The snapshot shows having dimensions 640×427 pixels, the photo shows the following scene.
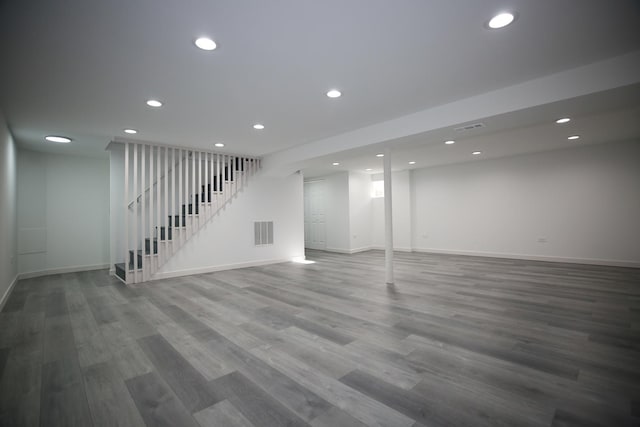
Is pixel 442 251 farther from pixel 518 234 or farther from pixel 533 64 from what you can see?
pixel 533 64

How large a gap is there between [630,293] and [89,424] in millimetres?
6755

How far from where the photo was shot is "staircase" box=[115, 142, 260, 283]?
18.8 feet

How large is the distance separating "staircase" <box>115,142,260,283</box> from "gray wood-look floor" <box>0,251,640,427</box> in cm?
92

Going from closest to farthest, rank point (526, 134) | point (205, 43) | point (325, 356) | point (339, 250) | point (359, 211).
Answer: point (205, 43)
point (325, 356)
point (526, 134)
point (339, 250)
point (359, 211)

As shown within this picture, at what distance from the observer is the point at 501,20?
87.9 inches

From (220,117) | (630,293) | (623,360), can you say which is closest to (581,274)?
(630,293)

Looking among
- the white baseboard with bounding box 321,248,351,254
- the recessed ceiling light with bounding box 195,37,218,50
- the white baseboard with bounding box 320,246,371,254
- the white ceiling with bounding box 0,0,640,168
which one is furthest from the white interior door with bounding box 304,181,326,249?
the recessed ceiling light with bounding box 195,37,218,50

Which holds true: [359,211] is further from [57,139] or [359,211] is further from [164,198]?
[57,139]

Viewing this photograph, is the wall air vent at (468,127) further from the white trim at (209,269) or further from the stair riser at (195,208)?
the white trim at (209,269)

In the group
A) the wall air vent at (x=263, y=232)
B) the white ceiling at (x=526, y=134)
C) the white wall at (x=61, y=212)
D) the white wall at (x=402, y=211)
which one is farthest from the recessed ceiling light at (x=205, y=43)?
the white wall at (x=402, y=211)

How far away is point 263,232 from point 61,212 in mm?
Answer: 4647

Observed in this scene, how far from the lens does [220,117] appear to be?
4.36 m

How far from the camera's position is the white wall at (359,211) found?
9977 millimetres

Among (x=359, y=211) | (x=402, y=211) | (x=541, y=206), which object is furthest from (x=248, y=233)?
(x=541, y=206)
